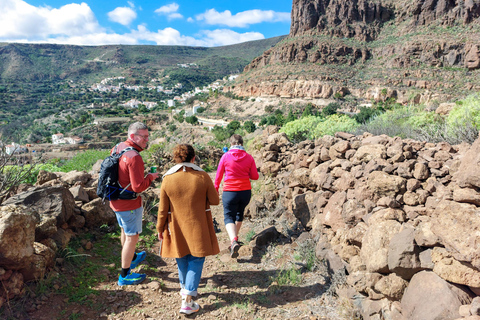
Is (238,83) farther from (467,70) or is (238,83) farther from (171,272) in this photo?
(171,272)

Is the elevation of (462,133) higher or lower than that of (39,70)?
lower

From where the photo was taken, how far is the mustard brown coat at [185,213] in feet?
8.57

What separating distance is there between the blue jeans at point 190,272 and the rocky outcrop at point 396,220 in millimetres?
1429

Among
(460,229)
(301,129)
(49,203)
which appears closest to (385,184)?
(460,229)

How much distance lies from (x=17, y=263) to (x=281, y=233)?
127 inches

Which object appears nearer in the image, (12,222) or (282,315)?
(12,222)

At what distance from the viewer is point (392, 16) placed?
7100 centimetres

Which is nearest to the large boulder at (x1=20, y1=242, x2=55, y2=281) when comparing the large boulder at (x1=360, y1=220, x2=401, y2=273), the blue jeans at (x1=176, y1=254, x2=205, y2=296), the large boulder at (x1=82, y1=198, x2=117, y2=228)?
the large boulder at (x1=82, y1=198, x2=117, y2=228)

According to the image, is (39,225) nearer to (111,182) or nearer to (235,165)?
(111,182)

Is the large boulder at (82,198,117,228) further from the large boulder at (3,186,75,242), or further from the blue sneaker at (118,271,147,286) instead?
the blue sneaker at (118,271,147,286)

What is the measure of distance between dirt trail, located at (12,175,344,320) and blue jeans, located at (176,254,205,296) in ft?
0.89

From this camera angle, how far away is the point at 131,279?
3109 millimetres

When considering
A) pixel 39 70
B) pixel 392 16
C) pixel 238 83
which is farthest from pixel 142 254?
pixel 39 70

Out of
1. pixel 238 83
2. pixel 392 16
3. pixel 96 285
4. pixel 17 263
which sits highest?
pixel 392 16
